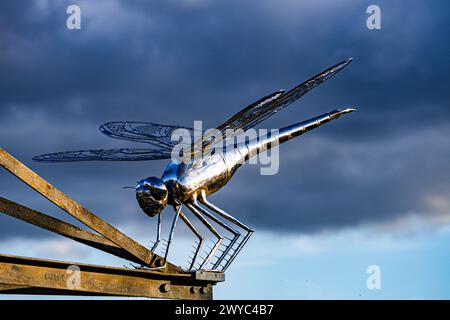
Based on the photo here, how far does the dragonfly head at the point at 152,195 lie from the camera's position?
1734 cm

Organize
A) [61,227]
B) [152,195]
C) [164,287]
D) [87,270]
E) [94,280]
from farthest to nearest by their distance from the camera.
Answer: [152,195] → [164,287] → [61,227] → [94,280] → [87,270]

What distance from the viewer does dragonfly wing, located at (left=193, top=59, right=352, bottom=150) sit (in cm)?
1817

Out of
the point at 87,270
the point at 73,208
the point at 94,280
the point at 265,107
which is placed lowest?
the point at 94,280

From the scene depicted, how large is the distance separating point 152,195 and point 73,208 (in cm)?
207

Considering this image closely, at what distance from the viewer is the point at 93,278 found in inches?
623

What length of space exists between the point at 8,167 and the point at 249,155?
5.48 m

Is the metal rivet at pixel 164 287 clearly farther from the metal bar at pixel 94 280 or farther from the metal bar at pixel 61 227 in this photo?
the metal bar at pixel 61 227

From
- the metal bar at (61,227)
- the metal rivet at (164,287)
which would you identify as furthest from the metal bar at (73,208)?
the metal rivet at (164,287)

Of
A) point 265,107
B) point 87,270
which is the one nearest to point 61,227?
point 87,270

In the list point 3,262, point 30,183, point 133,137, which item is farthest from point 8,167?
point 133,137

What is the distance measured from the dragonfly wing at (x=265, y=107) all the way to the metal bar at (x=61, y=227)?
3.04 metres

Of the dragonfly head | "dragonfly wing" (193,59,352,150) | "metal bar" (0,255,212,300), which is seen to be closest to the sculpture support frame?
"metal bar" (0,255,212,300)

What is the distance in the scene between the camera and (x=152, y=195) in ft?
57.1

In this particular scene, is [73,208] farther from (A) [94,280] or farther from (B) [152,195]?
(B) [152,195]
